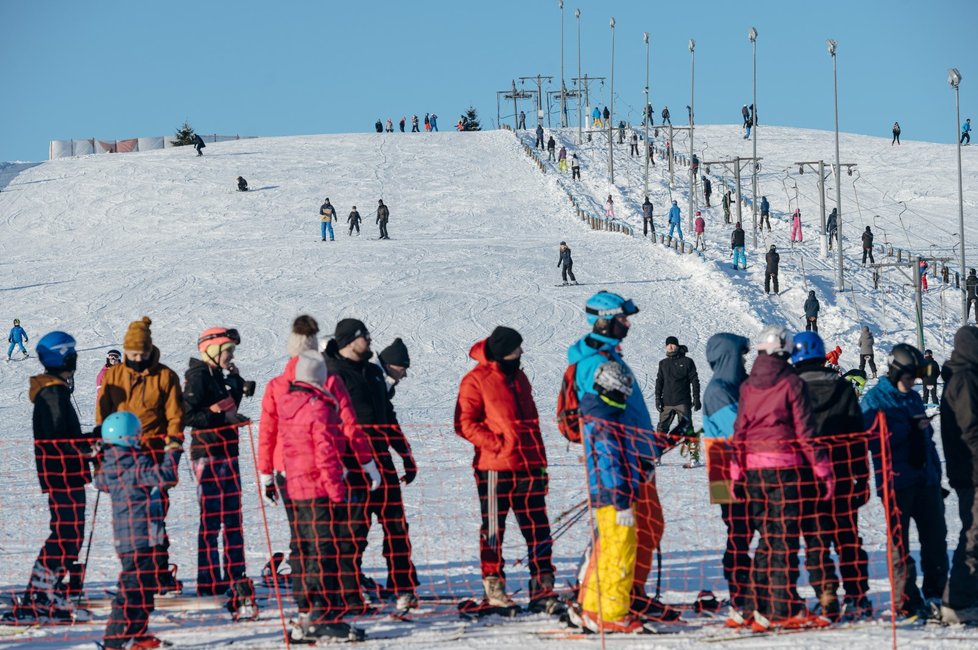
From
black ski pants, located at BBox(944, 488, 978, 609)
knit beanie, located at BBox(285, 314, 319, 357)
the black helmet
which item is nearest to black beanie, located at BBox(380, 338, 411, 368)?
knit beanie, located at BBox(285, 314, 319, 357)

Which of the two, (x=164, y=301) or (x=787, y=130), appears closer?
(x=164, y=301)

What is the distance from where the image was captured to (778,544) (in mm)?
6898

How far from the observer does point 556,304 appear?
90.3 feet

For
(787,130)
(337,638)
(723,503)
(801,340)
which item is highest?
(787,130)

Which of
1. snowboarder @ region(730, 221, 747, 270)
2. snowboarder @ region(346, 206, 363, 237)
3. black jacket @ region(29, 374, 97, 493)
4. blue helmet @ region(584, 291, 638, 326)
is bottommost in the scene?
black jacket @ region(29, 374, 97, 493)

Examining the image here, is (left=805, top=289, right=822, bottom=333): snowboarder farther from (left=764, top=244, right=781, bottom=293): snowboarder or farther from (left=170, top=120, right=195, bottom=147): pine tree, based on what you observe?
(left=170, top=120, right=195, bottom=147): pine tree

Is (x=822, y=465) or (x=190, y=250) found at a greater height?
(x=190, y=250)

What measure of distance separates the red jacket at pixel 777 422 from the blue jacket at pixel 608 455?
1.94ft

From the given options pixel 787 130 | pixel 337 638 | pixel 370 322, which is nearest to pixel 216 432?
pixel 337 638

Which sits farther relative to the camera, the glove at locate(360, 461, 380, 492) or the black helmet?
the black helmet

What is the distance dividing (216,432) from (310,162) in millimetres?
46823

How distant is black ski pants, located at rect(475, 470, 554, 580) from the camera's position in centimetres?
748

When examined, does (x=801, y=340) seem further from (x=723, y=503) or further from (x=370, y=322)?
(x=370, y=322)

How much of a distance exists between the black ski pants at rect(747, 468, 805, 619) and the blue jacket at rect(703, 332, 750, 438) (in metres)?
0.96
